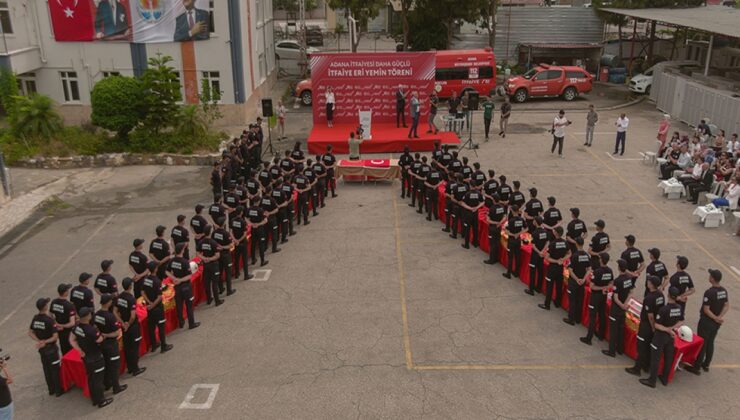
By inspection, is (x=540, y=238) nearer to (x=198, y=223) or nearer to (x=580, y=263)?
(x=580, y=263)

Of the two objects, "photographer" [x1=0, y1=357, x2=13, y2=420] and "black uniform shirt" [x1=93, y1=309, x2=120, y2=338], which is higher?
"black uniform shirt" [x1=93, y1=309, x2=120, y2=338]

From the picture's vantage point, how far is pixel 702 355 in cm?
922

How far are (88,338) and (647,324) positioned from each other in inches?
322

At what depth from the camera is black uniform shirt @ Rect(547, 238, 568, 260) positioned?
1068cm

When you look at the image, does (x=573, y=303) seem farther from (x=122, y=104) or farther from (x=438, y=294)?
(x=122, y=104)

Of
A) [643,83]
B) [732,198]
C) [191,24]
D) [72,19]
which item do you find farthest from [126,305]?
[643,83]

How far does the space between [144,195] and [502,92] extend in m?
21.6

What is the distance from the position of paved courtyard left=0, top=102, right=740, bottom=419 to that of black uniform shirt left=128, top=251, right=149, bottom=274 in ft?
4.53

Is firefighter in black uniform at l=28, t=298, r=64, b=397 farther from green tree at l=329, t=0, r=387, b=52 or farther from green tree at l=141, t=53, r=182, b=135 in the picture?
green tree at l=329, t=0, r=387, b=52

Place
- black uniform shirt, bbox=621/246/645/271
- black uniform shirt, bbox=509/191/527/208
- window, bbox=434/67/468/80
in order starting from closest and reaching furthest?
black uniform shirt, bbox=621/246/645/271, black uniform shirt, bbox=509/191/527/208, window, bbox=434/67/468/80

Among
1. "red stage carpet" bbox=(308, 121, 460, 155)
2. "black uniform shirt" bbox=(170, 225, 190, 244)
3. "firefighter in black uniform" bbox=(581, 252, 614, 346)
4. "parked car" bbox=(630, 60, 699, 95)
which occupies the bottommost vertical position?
"firefighter in black uniform" bbox=(581, 252, 614, 346)

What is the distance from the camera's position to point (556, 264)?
10.9 meters

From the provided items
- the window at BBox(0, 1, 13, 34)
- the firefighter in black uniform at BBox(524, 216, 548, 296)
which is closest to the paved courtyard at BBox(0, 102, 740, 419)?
the firefighter in black uniform at BBox(524, 216, 548, 296)

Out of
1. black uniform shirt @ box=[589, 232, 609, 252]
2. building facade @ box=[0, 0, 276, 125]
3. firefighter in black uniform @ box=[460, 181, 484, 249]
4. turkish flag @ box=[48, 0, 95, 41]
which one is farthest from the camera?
building facade @ box=[0, 0, 276, 125]
